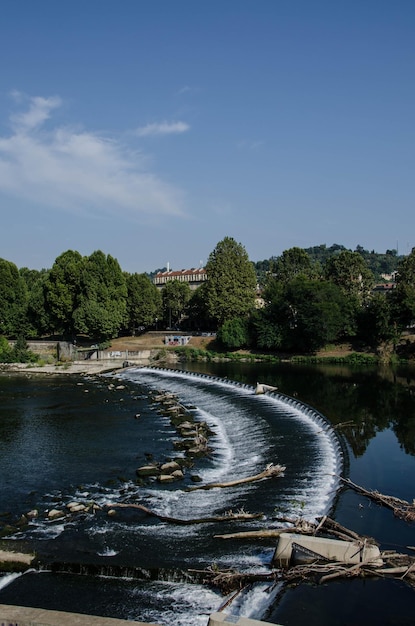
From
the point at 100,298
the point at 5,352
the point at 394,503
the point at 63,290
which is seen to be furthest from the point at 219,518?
the point at 63,290

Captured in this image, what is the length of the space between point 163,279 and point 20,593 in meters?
128

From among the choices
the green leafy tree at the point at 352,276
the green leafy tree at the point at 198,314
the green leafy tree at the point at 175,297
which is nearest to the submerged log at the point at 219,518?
the green leafy tree at the point at 352,276

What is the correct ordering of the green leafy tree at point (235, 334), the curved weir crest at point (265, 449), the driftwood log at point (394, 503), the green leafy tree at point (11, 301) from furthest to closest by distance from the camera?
1. the green leafy tree at point (11, 301)
2. the green leafy tree at point (235, 334)
3. the curved weir crest at point (265, 449)
4. the driftwood log at point (394, 503)

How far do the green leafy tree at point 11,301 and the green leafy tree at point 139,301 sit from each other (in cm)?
1570

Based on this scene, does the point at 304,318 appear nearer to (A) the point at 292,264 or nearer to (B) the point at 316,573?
(A) the point at 292,264

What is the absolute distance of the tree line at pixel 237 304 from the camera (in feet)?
202

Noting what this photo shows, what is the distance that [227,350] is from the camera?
68625mm

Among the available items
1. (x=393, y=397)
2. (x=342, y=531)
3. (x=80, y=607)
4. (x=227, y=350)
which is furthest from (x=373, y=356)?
(x=80, y=607)

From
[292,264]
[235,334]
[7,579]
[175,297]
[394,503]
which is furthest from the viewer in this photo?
[175,297]

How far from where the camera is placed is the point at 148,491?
19.0 meters

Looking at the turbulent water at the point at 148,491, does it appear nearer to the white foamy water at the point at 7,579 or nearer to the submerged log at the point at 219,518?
the white foamy water at the point at 7,579

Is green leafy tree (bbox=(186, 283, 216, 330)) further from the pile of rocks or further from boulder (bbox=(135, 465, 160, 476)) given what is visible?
boulder (bbox=(135, 465, 160, 476))

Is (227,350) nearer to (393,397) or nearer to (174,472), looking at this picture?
(393,397)

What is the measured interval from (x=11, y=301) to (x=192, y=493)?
189 ft
